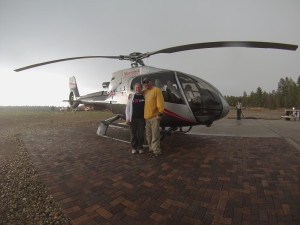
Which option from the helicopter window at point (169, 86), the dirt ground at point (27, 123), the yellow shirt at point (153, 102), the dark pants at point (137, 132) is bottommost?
the dirt ground at point (27, 123)

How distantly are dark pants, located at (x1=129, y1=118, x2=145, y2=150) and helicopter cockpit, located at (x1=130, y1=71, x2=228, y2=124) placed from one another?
3.13ft

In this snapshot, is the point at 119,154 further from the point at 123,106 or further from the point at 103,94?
the point at 103,94

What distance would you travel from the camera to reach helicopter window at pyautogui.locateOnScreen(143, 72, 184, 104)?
4898 mm

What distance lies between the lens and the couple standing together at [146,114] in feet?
14.1

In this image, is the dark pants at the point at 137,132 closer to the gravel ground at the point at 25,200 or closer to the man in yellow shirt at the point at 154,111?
the man in yellow shirt at the point at 154,111

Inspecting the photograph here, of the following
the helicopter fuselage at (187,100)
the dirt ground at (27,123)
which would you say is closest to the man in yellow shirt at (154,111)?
the helicopter fuselage at (187,100)

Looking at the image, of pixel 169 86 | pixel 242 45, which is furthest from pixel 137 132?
pixel 242 45

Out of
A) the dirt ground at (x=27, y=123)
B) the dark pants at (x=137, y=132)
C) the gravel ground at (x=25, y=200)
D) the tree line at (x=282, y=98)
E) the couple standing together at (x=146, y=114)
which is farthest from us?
the tree line at (x=282, y=98)

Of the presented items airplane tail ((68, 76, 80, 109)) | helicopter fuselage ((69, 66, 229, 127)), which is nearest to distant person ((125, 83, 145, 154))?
helicopter fuselage ((69, 66, 229, 127))

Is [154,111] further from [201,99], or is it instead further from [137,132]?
[201,99]

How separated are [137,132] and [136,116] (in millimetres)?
478

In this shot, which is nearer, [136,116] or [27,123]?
[136,116]

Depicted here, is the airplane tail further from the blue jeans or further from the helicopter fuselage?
the blue jeans

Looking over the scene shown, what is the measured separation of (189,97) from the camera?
491cm
